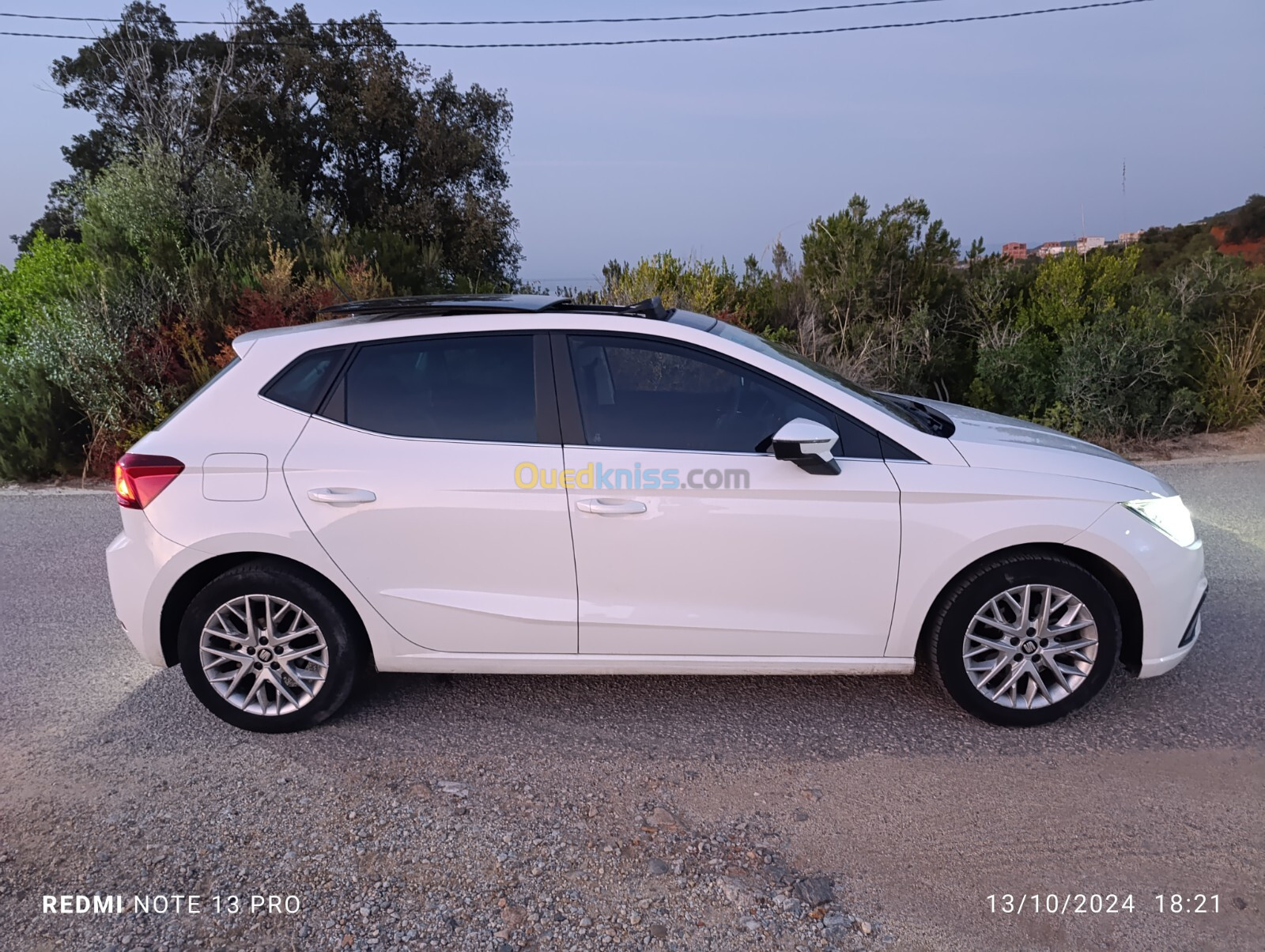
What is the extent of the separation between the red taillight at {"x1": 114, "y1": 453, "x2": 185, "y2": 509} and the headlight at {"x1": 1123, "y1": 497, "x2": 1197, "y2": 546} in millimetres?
3869

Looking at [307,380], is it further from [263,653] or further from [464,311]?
[263,653]

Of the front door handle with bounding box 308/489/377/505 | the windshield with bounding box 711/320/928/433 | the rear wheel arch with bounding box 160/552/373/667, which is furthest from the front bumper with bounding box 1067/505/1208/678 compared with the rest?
the rear wheel arch with bounding box 160/552/373/667

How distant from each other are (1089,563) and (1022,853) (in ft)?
4.20

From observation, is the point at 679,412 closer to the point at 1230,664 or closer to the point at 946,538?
the point at 946,538

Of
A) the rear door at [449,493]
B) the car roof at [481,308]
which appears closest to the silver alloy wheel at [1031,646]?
the rear door at [449,493]

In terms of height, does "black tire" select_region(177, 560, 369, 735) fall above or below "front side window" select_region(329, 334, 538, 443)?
below

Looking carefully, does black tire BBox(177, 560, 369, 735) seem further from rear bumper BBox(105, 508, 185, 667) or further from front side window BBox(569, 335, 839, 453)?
front side window BBox(569, 335, 839, 453)

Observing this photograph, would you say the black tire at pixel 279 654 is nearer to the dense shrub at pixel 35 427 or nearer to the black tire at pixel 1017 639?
the black tire at pixel 1017 639

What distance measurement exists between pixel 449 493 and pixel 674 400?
996 mm

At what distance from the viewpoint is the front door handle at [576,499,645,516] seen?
3.59 m

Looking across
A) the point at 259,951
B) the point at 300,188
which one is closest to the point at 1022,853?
the point at 259,951

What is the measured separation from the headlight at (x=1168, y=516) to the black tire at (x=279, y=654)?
323 centimetres

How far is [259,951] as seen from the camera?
2.63 m
